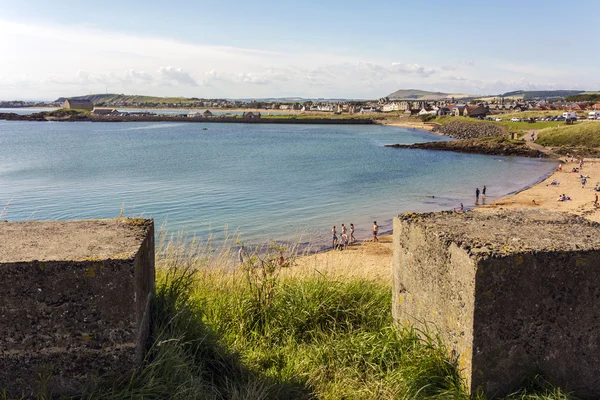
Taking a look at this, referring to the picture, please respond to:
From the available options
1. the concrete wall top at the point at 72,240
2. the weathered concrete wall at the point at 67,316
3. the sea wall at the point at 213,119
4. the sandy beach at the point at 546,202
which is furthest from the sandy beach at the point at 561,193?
the sea wall at the point at 213,119

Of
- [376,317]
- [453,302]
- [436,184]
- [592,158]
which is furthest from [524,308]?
[592,158]

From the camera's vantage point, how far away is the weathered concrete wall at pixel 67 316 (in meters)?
3.18

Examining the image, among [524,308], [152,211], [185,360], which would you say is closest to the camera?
[524,308]

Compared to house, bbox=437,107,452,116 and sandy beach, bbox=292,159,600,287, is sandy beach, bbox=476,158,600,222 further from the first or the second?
house, bbox=437,107,452,116

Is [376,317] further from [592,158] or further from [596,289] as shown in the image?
[592,158]

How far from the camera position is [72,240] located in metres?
3.77

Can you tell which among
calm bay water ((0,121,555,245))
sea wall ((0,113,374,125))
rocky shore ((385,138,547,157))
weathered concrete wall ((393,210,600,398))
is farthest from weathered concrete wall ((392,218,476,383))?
sea wall ((0,113,374,125))

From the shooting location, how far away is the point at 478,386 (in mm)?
3572

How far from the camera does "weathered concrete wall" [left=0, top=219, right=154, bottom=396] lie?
3.18 metres

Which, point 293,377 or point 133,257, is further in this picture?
point 293,377

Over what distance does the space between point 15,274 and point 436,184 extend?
135 feet

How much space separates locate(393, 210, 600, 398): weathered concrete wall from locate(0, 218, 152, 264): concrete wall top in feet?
7.64

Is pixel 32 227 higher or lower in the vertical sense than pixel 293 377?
higher

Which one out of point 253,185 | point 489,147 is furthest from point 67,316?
point 489,147
